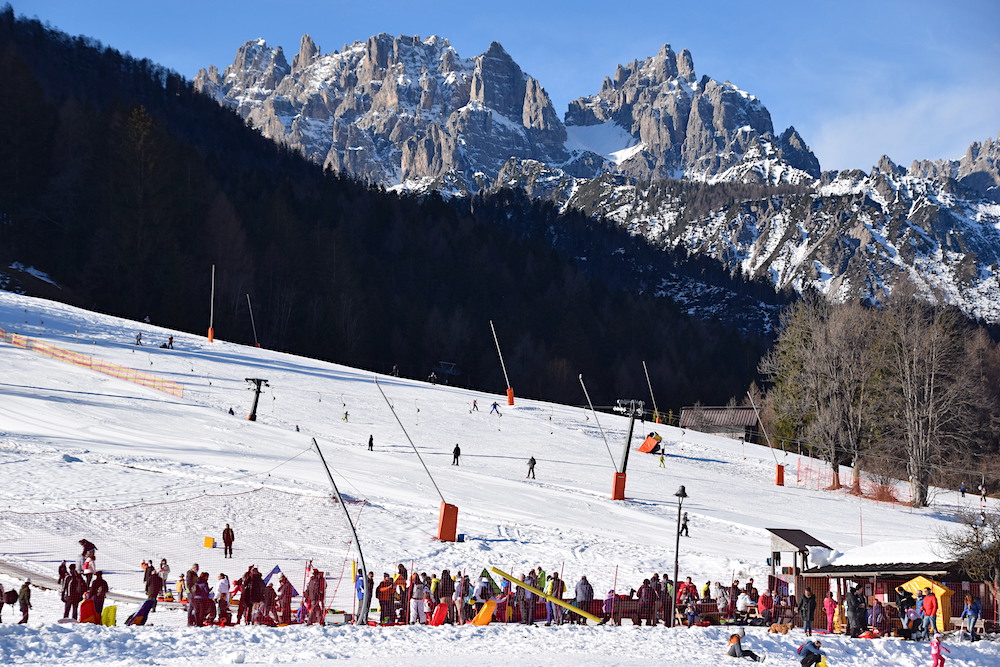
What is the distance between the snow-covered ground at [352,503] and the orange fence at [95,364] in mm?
835

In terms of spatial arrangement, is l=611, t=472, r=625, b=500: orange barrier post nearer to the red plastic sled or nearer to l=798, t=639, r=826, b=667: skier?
the red plastic sled

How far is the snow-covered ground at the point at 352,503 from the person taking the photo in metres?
17.8

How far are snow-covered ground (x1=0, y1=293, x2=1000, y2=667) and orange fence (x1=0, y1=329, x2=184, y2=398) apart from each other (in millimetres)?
835

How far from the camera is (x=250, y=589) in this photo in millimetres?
19266

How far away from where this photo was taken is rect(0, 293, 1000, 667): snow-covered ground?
17797 millimetres

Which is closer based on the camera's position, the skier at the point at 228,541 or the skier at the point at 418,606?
the skier at the point at 418,606

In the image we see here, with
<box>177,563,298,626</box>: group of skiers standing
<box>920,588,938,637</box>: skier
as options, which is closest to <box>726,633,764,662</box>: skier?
<box>920,588,938,637</box>: skier

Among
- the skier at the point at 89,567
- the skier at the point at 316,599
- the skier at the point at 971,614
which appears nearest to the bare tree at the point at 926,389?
the skier at the point at 971,614

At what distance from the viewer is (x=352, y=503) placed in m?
31.0

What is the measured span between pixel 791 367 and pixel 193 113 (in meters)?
130

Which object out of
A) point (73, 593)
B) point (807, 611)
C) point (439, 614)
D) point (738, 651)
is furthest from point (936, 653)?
point (73, 593)

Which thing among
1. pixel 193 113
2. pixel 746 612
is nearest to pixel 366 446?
pixel 746 612

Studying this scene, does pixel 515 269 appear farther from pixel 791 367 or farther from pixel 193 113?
pixel 791 367

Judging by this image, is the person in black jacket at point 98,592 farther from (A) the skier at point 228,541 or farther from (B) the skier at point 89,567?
(A) the skier at point 228,541
